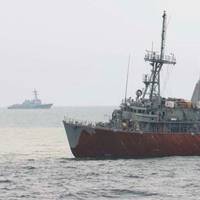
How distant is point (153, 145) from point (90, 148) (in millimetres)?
5832

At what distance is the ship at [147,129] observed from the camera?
204 ft

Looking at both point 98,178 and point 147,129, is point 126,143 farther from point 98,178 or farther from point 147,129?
point 98,178

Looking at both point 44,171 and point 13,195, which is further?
point 44,171

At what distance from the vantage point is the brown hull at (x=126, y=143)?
203 ft

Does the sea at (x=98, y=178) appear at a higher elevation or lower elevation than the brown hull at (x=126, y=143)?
lower

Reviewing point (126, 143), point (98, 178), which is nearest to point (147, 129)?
point (126, 143)

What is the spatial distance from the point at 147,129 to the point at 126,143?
110 inches

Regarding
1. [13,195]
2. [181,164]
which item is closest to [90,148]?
[181,164]

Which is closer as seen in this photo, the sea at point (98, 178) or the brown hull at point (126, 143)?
the sea at point (98, 178)

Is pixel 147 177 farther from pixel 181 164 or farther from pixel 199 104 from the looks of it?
pixel 199 104

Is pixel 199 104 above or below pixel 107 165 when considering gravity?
above

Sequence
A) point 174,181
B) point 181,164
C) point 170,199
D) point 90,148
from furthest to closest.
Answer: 1. point 90,148
2. point 181,164
3. point 174,181
4. point 170,199

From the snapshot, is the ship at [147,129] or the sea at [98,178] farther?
the ship at [147,129]

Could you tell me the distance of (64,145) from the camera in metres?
91.1
